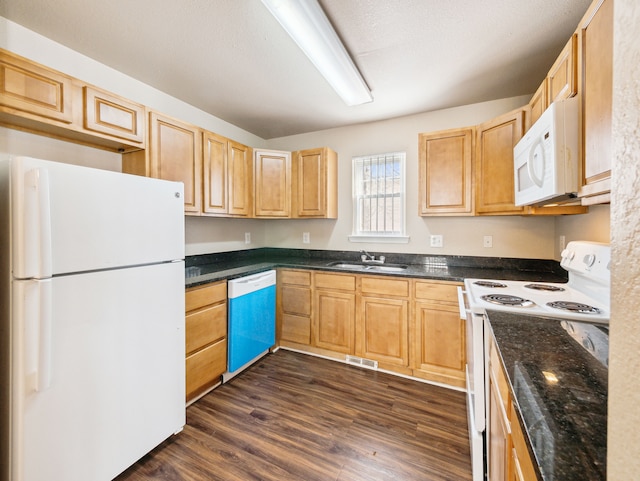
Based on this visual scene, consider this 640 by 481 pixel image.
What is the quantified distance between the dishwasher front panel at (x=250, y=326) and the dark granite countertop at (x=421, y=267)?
0.24 metres

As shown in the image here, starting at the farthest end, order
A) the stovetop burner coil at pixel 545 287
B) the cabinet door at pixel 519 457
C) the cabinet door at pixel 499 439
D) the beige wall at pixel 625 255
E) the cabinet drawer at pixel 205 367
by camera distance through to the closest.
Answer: the cabinet drawer at pixel 205 367, the stovetop burner coil at pixel 545 287, the cabinet door at pixel 499 439, the cabinet door at pixel 519 457, the beige wall at pixel 625 255

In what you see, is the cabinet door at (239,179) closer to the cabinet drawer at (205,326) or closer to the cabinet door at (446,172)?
the cabinet drawer at (205,326)

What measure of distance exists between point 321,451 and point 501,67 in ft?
9.39

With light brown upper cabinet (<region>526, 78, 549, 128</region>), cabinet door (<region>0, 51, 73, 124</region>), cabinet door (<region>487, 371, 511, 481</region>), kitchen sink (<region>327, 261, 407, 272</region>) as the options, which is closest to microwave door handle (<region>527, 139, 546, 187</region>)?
light brown upper cabinet (<region>526, 78, 549, 128</region>)

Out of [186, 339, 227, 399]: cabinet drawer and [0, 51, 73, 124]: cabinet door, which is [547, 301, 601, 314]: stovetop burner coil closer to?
[186, 339, 227, 399]: cabinet drawer

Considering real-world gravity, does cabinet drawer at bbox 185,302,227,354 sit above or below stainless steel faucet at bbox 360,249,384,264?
below

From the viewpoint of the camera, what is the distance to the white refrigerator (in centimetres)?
112

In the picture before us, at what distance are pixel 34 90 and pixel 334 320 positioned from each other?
264 cm

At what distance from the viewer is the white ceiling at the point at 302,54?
1509mm

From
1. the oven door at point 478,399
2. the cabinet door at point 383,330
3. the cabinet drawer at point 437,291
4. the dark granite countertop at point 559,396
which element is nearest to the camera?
the dark granite countertop at point 559,396

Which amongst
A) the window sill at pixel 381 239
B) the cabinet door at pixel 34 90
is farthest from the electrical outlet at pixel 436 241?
the cabinet door at pixel 34 90

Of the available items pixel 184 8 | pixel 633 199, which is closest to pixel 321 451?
pixel 633 199

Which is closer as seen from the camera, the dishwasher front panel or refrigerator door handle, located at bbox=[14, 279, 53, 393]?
refrigerator door handle, located at bbox=[14, 279, 53, 393]

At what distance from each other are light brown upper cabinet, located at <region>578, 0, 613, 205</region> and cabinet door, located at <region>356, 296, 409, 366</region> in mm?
1584
